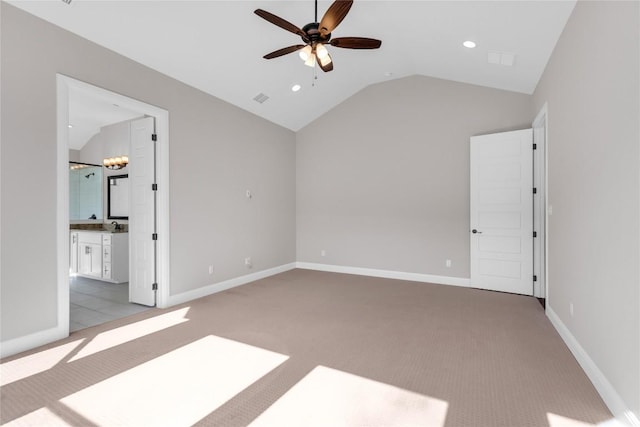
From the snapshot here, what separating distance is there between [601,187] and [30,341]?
4.81m

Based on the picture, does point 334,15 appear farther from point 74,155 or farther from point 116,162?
point 74,155

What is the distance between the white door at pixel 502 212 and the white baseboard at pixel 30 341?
5.43 meters

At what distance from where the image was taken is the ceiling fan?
2621 millimetres

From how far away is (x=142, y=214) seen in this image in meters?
4.18

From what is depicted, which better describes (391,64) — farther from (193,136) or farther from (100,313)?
(100,313)

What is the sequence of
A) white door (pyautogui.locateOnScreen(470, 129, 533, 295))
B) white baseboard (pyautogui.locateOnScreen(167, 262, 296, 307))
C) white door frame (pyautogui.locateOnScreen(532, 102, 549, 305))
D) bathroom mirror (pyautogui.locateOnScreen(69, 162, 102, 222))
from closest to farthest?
white baseboard (pyautogui.locateOnScreen(167, 262, 296, 307)) → white door frame (pyautogui.locateOnScreen(532, 102, 549, 305)) → white door (pyautogui.locateOnScreen(470, 129, 533, 295)) → bathroom mirror (pyautogui.locateOnScreen(69, 162, 102, 222))

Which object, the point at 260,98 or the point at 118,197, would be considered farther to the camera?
the point at 118,197

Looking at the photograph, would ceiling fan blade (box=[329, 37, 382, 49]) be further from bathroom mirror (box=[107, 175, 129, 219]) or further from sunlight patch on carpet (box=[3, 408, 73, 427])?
bathroom mirror (box=[107, 175, 129, 219])

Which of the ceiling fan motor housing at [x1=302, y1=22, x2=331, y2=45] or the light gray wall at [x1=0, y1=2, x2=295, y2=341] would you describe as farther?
the ceiling fan motor housing at [x1=302, y1=22, x2=331, y2=45]

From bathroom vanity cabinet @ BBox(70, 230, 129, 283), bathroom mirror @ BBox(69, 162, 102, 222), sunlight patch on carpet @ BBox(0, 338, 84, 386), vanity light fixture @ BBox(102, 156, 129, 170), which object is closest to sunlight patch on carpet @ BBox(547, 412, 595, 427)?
sunlight patch on carpet @ BBox(0, 338, 84, 386)

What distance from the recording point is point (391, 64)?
16.8 ft

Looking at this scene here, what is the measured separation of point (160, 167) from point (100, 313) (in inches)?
76.8

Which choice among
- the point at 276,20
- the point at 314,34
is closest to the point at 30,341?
the point at 276,20

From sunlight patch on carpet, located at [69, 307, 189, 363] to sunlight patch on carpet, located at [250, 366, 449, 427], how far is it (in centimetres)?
188
